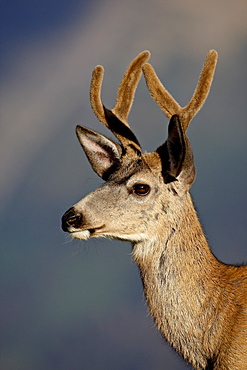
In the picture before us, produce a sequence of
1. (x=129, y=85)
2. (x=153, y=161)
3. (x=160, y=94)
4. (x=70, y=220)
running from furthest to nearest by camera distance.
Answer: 1. (x=129, y=85)
2. (x=160, y=94)
3. (x=153, y=161)
4. (x=70, y=220)

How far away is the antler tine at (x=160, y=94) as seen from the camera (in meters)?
9.00

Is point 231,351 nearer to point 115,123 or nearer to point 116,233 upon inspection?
point 116,233

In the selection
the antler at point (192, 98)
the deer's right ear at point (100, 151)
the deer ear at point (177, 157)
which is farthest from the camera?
the deer's right ear at point (100, 151)

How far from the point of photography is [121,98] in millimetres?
9820

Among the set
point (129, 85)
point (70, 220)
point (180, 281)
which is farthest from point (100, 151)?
point (180, 281)

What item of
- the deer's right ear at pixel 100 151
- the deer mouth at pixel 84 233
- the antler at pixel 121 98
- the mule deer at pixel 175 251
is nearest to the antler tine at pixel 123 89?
the antler at pixel 121 98

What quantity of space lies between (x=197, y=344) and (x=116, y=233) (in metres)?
1.56

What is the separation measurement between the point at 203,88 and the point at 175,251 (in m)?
2.27

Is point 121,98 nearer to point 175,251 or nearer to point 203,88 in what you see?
point 203,88

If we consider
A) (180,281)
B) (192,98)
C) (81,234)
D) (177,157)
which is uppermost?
(192,98)

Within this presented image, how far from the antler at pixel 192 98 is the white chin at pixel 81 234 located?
1.73m

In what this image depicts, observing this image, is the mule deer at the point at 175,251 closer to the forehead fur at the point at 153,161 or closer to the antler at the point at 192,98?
the forehead fur at the point at 153,161

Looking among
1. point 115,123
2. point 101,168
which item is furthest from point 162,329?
point 115,123

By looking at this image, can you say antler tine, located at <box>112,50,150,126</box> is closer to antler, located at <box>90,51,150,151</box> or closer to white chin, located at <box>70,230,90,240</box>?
antler, located at <box>90,51,150,151</box>
